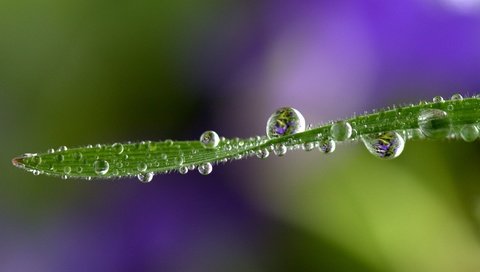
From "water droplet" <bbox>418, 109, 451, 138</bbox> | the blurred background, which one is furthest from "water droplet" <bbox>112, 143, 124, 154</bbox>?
the blurred background

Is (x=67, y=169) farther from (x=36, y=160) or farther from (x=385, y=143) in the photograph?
(x=385, y=143)

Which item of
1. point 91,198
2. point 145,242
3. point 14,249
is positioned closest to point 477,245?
point 145,242

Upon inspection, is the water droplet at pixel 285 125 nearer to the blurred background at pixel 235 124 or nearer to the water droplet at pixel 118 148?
the water droplet at pixel 118 148

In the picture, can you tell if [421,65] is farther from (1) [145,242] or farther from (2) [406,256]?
(1) [145,242]

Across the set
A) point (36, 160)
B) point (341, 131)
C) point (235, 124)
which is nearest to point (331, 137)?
point (341, 131)

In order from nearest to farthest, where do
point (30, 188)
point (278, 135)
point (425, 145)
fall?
point (278, 135)
point (425, 145)
point (30, 188)

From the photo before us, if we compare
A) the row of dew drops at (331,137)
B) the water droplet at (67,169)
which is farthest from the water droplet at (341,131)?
the water droplet at (67,169)

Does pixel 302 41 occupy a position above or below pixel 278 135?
above
